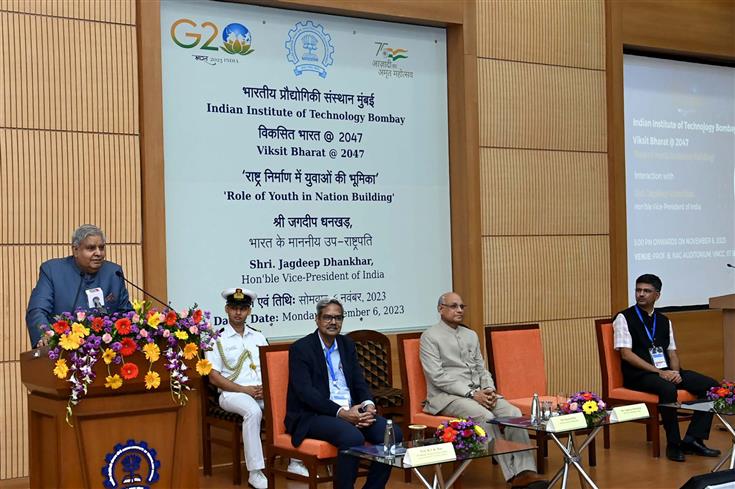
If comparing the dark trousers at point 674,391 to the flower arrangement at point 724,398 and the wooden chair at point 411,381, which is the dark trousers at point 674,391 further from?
the wooden chair at point 411,381

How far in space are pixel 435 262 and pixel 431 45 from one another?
1826 mm

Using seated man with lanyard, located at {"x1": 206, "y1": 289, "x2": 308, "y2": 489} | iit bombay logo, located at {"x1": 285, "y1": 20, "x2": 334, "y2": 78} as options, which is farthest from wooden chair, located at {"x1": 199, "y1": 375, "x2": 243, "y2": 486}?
iit bombay logo, located at {"x1": 285, "y1": 20, "x2": 334, "y2": 78}

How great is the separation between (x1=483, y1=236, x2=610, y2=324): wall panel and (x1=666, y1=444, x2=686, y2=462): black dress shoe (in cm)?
197

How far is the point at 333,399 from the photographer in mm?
5828

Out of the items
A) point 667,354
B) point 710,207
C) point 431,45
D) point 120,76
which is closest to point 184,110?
point 120,76

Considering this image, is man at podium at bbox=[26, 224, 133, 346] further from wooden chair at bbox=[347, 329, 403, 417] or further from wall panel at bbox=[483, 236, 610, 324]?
wall panel at bbox=[483, 236, 610, 324]

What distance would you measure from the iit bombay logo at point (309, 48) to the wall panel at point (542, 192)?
1.60 meters

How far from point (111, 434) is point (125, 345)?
40cm

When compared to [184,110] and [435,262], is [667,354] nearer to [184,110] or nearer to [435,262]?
[435,262]

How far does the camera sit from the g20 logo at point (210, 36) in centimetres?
713

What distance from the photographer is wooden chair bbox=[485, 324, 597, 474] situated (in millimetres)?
6926

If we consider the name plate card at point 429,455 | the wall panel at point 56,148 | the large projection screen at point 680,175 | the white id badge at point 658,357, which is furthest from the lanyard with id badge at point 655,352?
the wall panel at point 56,148

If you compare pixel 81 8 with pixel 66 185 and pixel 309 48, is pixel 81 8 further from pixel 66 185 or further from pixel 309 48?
pixel 309 48

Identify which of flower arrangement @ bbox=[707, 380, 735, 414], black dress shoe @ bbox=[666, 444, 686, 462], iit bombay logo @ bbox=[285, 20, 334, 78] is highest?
iit bombay logo @ bbox=[285, 20, 334, 78]
